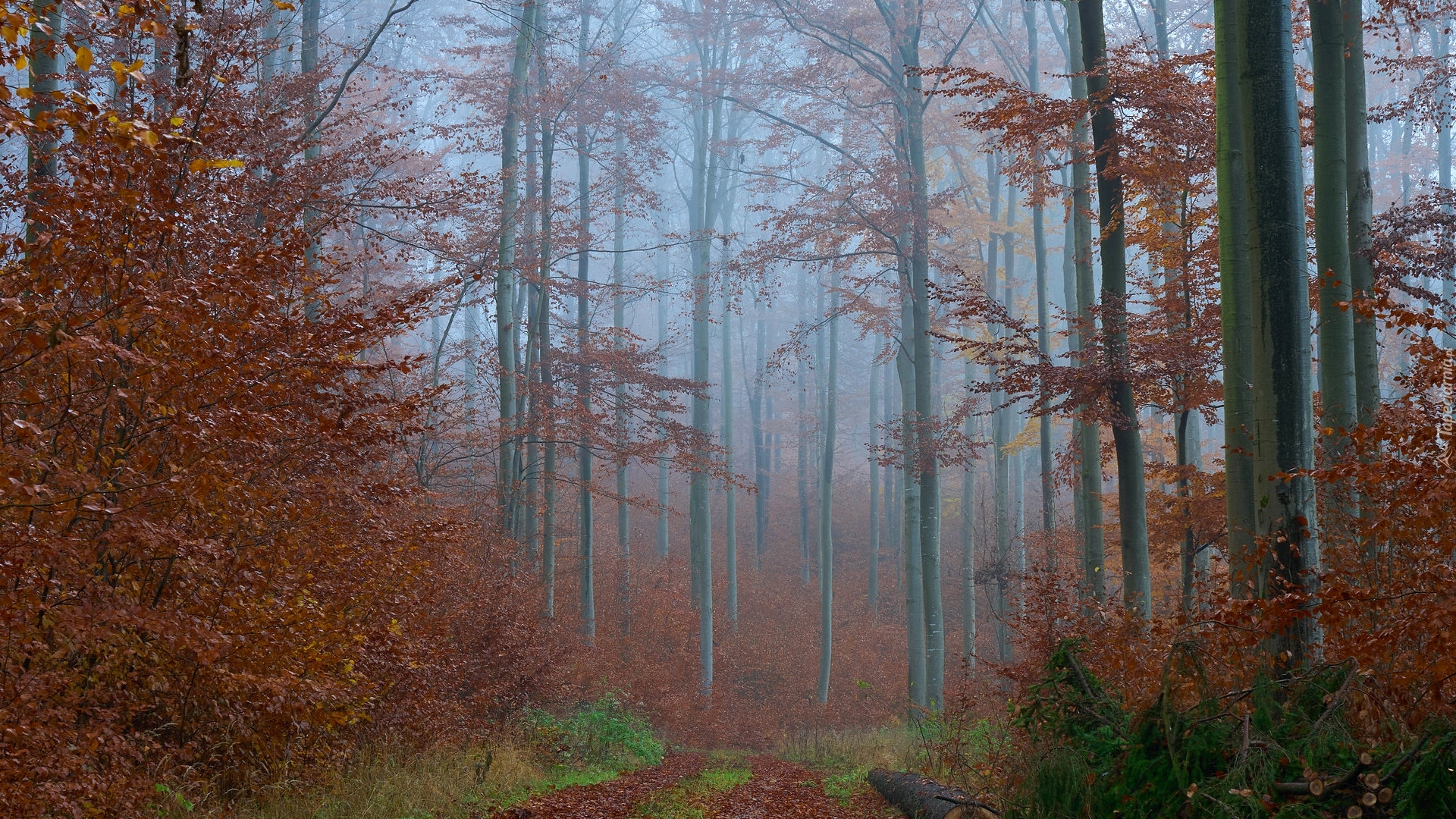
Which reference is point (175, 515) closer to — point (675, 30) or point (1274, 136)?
point (1274, 136)

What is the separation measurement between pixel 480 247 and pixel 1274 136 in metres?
11.3

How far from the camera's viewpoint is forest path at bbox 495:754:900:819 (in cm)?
793

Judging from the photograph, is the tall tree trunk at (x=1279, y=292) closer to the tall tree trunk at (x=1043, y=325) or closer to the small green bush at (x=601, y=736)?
the small green bush at (x=601, y=736)

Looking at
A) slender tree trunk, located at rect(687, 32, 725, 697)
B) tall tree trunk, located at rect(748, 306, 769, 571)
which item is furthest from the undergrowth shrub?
tall tree trunk, located at rect(748, 306, 769, 571)

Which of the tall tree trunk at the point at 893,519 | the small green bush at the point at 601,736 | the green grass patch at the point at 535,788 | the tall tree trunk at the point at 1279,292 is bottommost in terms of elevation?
the small green bush at the point at 601,736

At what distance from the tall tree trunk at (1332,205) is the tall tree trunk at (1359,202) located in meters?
0.63

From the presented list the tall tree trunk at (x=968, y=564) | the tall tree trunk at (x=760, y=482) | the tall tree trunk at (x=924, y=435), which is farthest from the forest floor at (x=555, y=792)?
the tall tree trunk at (x=760, y=482)

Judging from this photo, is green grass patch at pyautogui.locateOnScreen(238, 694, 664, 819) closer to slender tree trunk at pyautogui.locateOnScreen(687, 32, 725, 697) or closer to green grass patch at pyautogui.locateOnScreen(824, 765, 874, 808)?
green grass patch at pyautogui.locateOnScreen(824, 765, 874, 808)

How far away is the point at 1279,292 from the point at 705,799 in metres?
6.73

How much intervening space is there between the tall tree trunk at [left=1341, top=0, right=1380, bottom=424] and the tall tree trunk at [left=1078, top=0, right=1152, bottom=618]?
5.84 feet

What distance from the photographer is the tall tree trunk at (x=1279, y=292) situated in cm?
520

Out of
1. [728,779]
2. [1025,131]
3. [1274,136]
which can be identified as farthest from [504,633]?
[1274,136]

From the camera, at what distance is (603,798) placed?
8.92m

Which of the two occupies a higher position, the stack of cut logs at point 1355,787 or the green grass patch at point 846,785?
the stack of cut logs at point 1355,787
